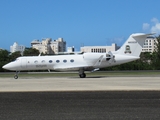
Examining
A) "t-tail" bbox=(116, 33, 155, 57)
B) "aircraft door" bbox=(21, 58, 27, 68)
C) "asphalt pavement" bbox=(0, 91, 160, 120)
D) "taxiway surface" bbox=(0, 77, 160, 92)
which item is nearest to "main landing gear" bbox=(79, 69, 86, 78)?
"t-tail" bbox=(116, 33, 155, 57)

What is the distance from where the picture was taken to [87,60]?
128 ft

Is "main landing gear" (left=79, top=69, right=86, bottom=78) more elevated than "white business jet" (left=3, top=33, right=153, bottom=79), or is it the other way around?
"white business jet" (left=3, top=33, right=153, bottom=79)

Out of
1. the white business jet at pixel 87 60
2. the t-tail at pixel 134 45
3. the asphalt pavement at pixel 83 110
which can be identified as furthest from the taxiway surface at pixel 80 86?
the t-tail at pixel 134 45

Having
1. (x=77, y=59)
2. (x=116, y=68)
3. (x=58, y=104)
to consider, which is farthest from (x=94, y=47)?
(x=58, y=104)

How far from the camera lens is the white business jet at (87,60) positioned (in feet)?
127

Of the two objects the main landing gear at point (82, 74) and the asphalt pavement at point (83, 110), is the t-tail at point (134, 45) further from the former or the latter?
the asphalt pavement at point (83, 110)

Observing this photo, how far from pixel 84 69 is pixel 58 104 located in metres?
26.7

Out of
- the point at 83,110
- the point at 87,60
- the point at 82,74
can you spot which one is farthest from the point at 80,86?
the point at 87,60

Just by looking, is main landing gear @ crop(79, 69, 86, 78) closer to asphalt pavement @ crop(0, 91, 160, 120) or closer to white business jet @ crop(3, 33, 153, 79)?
white business jet @ crop(3, 33, 153, 79)

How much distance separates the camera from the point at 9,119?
9.12 m

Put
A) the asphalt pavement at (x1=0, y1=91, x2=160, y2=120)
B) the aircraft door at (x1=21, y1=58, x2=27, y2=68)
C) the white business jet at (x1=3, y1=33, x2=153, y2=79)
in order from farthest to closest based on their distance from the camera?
the aircraft door at (x1=21, y1=58, x2=27, y2=68) < the white business jet at (x1=3, y1=33, x2=153, y2=79) < the asphalt pavement at (x1=0, y1=91, x2=160, y2=120)

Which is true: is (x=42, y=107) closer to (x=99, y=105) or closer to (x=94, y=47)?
(x=99, y=105)

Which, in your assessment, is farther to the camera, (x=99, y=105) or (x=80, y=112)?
(x=99, y=105)

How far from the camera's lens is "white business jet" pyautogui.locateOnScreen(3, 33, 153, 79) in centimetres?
3856
